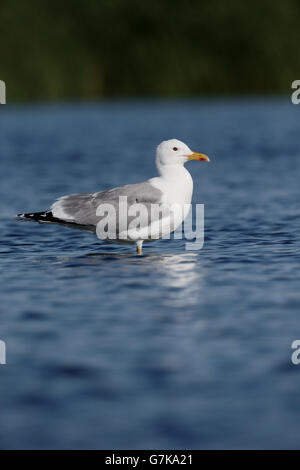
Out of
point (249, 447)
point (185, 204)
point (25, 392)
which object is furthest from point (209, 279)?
point (249, 447)

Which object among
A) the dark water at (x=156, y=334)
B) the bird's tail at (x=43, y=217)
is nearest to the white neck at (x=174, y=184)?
the dark water at (x=156, y=334)

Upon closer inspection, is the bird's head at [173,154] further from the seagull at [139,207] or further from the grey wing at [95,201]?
the grey wing at [95,201]

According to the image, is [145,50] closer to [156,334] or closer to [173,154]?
[173,154]

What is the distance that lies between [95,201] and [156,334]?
356 centimetres

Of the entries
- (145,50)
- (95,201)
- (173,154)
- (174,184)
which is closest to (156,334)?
(174,184)

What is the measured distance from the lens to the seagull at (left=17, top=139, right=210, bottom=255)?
380 inches

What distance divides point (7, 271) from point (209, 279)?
2.19 metres

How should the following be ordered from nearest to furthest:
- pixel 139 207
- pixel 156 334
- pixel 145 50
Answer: pixel 156 334, pixel 139 207, pixel 145 50

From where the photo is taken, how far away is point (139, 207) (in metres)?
9.68

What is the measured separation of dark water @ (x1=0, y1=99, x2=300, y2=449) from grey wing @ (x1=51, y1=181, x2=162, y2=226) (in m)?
0.46
